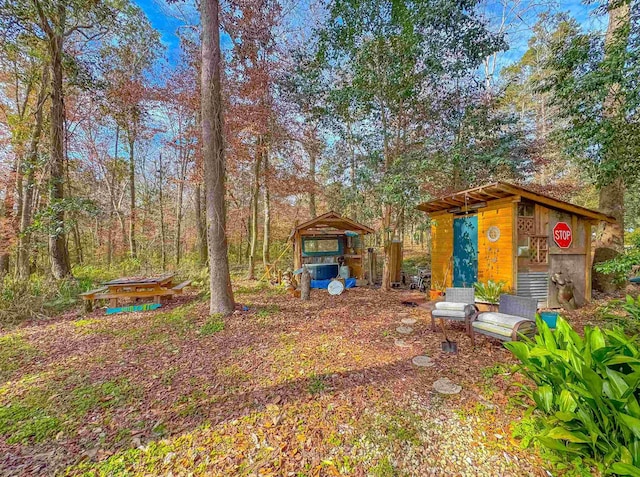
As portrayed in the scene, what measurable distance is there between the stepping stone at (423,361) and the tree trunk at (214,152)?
3.44 m

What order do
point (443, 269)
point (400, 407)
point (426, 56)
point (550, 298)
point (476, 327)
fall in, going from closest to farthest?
point (400, 407), point (476, 327), point (550, 298), point (426, 56), point (443, 269)

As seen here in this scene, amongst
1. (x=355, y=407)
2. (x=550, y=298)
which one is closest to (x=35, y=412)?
(x=355, y=407)

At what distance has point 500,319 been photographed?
3.56 m

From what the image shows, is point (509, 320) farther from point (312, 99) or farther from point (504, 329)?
point (312, 99)

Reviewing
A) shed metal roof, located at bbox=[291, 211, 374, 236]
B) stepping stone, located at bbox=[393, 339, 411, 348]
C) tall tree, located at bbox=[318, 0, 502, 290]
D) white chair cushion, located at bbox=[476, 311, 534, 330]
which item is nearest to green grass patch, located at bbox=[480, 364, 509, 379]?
white chair cushion, located at bbox=[476, 311, 534, 330]

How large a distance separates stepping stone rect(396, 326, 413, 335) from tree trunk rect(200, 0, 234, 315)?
3143mm

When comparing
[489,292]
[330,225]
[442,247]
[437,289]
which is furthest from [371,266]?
[489,292]

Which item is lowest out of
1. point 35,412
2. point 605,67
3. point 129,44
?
point 35,412

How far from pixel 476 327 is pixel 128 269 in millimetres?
10358

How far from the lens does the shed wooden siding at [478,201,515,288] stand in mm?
5570

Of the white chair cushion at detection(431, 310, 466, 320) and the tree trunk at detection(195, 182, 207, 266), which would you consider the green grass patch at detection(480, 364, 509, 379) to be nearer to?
the white chair cushion at detection(431, 310, 466, 320)

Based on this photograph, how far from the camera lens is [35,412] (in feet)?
8.17

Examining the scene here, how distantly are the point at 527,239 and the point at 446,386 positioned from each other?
4.42 m

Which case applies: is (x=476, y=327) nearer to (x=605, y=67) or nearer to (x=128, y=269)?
(x=605, y=67)
